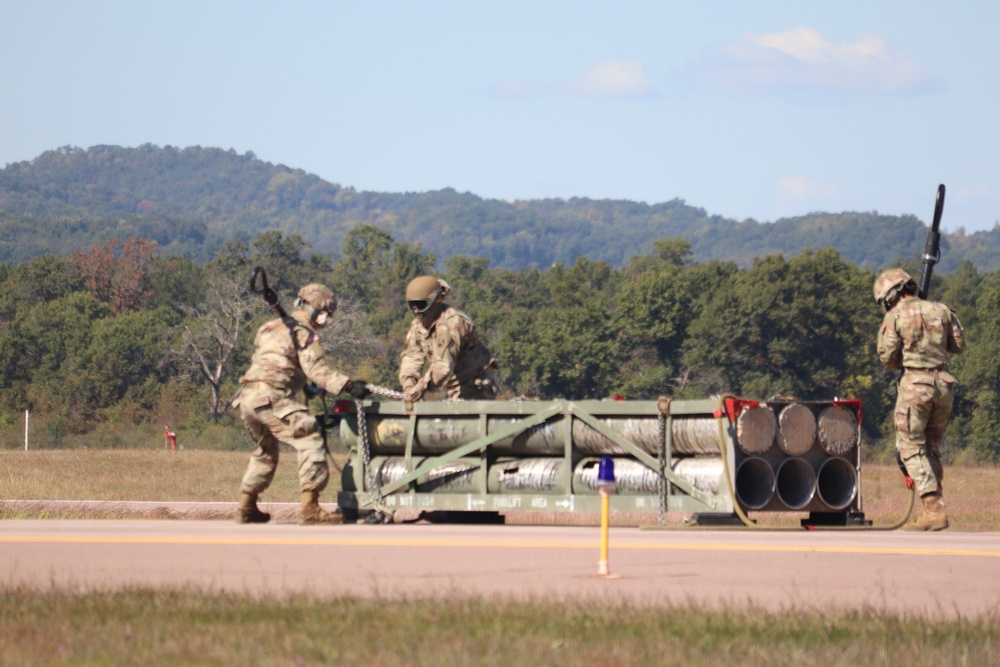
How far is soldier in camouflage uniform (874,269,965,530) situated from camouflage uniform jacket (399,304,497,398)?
13.8ft

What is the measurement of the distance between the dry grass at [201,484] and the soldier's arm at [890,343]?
329cm

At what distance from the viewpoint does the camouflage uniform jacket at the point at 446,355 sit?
15312 mm

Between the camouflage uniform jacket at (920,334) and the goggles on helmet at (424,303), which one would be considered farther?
the goggles on helmet at (424,303)

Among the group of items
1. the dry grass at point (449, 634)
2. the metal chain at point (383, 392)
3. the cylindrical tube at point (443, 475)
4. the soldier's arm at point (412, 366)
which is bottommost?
the dry grass at point (449, 634)

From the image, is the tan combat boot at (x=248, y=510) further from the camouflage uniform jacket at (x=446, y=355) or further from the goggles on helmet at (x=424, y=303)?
the goggles on helmet at (x=424, y=303)

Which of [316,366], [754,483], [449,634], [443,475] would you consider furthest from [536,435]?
[449,634]

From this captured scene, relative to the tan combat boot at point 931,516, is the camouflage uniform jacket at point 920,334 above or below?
above

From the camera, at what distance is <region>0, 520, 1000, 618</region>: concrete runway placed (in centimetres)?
926

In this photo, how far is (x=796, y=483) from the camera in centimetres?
1423

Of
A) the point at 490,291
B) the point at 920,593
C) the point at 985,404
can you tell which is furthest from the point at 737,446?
the point at 490,291

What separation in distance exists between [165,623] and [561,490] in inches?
264

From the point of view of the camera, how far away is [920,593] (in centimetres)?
941

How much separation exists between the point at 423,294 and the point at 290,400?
1827 millimetres

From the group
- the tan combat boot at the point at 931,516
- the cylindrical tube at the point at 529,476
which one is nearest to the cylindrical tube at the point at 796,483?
the tan combat boot at the point at 931,516
